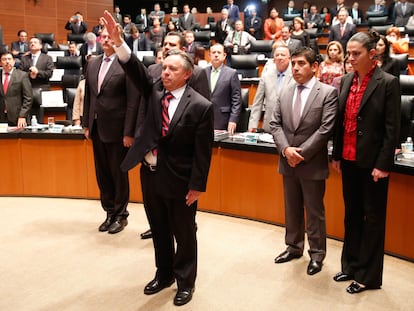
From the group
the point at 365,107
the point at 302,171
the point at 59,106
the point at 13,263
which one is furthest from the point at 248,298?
the point at 59,106

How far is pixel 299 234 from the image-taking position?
3.23 metres

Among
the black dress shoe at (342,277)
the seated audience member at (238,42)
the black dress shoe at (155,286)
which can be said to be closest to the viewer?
the black dress shoe at (155,286)

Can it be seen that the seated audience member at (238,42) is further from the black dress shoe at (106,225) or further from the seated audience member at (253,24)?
the black dress shoe at (106,225)

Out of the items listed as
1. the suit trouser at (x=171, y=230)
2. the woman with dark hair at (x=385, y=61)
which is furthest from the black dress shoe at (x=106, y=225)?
the woman with dark hair at (x=385, y=61)

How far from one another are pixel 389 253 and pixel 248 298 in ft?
3.89

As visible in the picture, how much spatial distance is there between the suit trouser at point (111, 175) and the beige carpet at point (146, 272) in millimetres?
214

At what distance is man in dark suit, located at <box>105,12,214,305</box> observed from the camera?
8.11ft

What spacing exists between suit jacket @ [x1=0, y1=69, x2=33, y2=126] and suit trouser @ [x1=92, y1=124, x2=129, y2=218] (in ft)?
5.98

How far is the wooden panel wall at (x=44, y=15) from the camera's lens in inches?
493

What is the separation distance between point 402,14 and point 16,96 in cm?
838

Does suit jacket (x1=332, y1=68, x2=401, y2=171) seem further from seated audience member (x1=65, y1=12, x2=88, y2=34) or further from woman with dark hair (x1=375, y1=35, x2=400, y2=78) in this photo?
seated audience member (x1=65, y1=12, x2=88, y2=34)

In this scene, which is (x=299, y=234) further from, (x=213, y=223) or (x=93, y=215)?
(x=93, y=215)

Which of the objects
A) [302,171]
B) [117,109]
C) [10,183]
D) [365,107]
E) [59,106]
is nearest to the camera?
[365,107]

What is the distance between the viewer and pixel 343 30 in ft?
28.7
